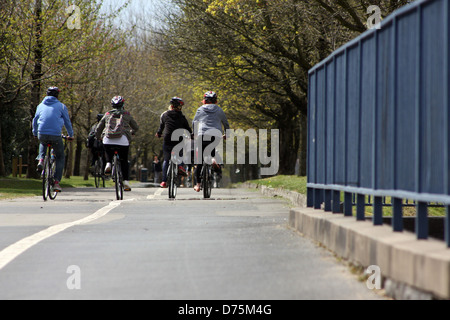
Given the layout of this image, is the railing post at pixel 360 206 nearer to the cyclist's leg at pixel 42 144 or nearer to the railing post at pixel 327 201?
the railing post at pixel 327 201

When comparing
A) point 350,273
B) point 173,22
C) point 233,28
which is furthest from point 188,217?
point 173,22

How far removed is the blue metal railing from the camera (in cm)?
505

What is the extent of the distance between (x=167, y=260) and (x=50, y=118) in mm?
9210

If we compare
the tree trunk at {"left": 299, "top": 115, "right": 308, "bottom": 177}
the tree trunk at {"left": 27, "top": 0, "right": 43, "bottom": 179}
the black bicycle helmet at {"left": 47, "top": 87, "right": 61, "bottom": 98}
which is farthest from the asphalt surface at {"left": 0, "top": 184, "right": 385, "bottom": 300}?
the tree trunk at {"left": 299, "top": 115, "right": 308, "bottom": 177}

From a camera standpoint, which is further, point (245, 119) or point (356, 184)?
point (245, 119)

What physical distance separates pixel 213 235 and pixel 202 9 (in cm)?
1895

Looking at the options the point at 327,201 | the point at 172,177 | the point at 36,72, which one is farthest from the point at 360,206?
the point at 36,72

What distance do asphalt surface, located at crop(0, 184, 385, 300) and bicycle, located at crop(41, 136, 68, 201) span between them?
4.11 metres

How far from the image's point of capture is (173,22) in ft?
97.9

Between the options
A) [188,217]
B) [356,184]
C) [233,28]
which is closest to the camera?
[356,184]

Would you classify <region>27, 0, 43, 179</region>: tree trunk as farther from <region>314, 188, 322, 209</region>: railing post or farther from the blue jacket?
<region>314, 188, 322, 209</region>: railing post

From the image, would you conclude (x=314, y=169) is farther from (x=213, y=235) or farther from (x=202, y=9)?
(x=202, y=9)

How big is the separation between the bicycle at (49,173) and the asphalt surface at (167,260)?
13.5 feet
